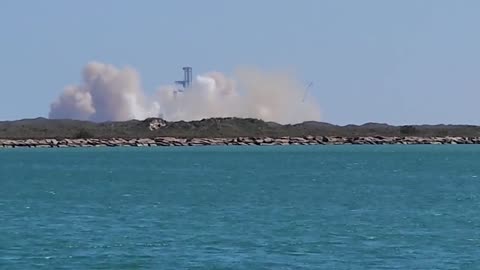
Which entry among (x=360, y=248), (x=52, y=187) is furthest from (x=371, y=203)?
(x=52, y=187)

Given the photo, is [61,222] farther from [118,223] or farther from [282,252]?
[282,252]

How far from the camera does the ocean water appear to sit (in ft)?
125

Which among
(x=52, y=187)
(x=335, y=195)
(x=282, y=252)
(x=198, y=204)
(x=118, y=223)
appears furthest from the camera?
(x=52, y=187)

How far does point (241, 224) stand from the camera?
4947 centimetres

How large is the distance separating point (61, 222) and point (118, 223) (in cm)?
257

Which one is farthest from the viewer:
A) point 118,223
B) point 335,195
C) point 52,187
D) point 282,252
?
point 52,187

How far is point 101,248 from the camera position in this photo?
4078cm

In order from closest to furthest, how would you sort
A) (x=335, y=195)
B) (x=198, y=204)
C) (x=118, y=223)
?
(x=118, y=223) < (x=198, y=204) < (x=335, y=195)

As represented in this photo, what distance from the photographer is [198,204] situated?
61719 millimetres

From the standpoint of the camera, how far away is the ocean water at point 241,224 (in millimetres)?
38188

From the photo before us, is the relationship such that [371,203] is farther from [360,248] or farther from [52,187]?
[52,187]

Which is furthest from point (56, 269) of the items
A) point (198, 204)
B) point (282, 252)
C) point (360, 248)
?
point (198, 204)

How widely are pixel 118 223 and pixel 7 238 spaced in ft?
23.4

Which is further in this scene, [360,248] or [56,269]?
[360,248]
